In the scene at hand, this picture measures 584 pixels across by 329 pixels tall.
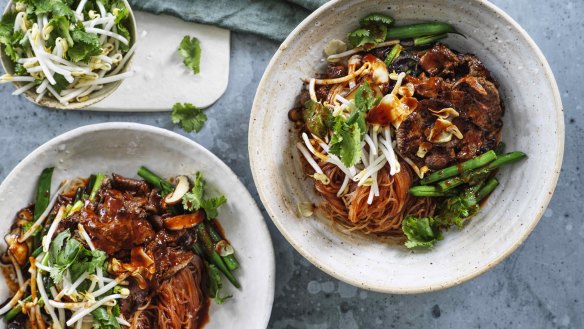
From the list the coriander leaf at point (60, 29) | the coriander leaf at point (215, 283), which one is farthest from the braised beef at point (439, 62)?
the coriander leaf at point (60, 29)

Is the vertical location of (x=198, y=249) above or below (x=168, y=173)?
below

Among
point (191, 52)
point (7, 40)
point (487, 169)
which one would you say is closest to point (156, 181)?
point (191, 52)

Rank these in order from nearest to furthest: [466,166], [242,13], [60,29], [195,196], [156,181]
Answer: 1. [466,166]
2. [60,29]
3. [195,196]
4. [156,181]
5. [242,13]

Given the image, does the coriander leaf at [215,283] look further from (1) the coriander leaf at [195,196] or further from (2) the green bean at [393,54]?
(2) the green bean at [393,54]

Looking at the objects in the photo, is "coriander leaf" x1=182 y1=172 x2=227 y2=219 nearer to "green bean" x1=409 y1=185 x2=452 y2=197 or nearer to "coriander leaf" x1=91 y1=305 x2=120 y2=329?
"coriander leaf" x1=91 y1=305 x2=120 y2=329

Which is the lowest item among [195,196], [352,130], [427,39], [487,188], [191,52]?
[195,196]

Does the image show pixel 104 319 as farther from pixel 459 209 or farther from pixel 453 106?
pixel 453 106
